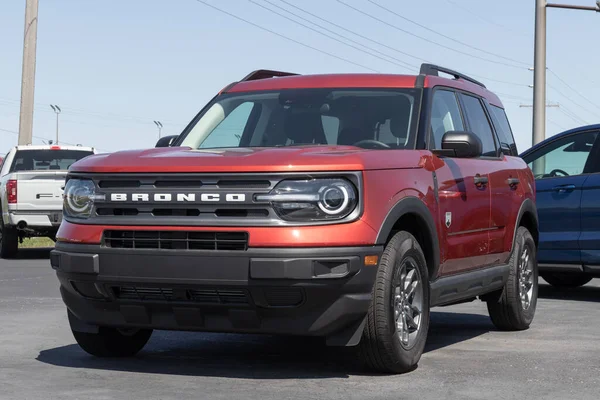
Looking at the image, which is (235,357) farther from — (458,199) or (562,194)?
(562,194)

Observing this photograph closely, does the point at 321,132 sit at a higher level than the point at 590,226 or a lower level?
higher

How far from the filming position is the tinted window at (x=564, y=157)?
12.1 m

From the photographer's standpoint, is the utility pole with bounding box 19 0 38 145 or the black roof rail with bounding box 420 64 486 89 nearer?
the black roof rail with bounding box 420 64 486 89

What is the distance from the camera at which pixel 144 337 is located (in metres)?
7.71

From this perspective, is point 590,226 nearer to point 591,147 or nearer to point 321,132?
point 591,147

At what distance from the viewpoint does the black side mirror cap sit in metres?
7.52

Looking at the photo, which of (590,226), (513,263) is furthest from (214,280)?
(590,226)

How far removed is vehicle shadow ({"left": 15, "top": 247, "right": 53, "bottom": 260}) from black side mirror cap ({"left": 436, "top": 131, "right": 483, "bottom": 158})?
526 inches

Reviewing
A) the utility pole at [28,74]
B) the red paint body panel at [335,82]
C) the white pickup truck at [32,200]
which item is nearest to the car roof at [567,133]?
the red paint body panel at [335,82]

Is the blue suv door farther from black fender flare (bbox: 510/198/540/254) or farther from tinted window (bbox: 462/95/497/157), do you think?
tinted window (bbox: 462/95/497/157)

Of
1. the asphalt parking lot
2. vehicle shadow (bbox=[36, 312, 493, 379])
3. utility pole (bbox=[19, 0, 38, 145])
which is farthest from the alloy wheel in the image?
utility pole (bbox=[19, 0, 38, 145])

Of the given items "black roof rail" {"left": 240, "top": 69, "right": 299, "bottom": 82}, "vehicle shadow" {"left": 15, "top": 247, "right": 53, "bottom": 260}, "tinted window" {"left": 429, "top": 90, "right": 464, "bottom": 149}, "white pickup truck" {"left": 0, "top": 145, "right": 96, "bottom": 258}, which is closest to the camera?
"tinted window" {"left": 429, "top": 90, "right": 464, "bottom": 149}

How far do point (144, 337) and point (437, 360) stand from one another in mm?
1893

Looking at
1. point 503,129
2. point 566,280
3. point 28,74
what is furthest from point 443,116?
point 28,74
